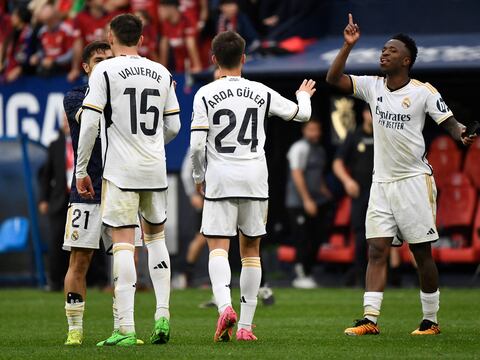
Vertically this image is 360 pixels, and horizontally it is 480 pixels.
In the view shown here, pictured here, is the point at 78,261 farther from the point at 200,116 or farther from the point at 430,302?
the point at 430,302

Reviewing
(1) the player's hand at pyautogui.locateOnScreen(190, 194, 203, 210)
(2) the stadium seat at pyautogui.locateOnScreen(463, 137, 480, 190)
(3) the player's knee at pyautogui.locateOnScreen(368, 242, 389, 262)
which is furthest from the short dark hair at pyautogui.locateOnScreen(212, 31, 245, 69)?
(2) the stadium seat at pyautogui.locateOnScreen(463, 137, 480, 190)

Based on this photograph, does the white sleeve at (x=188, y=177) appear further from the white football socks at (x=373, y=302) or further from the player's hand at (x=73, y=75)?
the white football socks at (x=373, y=302)

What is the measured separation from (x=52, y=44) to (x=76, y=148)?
10.7 m

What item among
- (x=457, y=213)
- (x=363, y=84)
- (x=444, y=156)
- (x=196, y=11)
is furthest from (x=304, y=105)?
(x=196, y=11)

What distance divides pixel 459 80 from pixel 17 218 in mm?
6560

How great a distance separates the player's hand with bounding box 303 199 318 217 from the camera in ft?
60.1

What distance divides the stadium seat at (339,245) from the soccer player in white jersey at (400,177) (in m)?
8.39

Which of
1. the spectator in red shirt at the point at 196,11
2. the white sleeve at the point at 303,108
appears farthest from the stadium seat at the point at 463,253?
the white sleeve at the point at 303,108

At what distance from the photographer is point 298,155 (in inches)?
728

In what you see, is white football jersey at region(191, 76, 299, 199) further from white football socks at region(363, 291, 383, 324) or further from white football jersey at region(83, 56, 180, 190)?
white football socks at region(363, 291, 383, 324)

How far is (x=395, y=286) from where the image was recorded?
1762 cm

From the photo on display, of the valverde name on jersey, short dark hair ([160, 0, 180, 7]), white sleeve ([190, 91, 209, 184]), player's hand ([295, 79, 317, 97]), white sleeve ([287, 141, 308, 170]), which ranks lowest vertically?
white sleeve ([287, 141, 308, 170])

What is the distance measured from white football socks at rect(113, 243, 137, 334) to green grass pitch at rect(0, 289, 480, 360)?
0.81ft

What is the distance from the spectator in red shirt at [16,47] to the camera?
1977 cm
